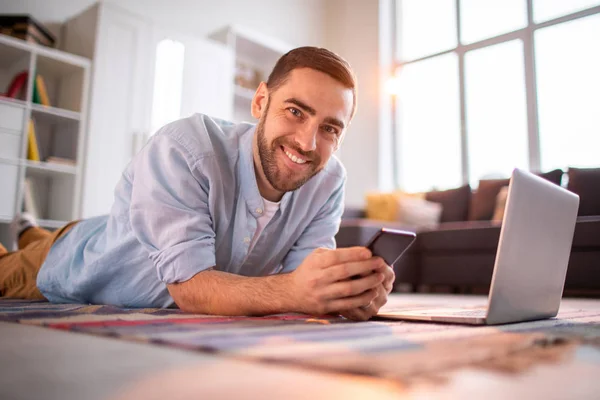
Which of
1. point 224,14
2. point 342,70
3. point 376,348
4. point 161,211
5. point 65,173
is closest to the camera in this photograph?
point 376,348

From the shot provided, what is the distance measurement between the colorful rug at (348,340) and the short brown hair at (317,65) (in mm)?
616

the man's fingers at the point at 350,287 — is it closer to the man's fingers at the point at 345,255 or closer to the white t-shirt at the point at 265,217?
the man's fingers at the point at 345,255

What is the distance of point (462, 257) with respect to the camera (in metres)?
3.63

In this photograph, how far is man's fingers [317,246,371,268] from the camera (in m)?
0.96

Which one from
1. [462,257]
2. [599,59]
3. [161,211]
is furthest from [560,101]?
[161,211]

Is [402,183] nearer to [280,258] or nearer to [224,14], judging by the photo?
[224,14]

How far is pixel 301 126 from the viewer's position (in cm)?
127

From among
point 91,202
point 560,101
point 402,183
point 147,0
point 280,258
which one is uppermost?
point 147,0

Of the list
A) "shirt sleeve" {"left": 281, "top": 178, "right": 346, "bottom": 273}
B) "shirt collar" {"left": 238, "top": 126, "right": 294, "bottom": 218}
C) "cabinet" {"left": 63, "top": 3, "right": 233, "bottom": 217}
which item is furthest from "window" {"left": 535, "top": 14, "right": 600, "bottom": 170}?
"shirt collar" {"left": 238, "top": 126, "right": 294, "bottom": 218}

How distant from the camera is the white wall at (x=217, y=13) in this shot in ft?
12.6

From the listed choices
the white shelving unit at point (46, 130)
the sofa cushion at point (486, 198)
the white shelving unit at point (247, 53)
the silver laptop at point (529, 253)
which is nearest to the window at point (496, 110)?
the sofa cushion at point (486, 198)

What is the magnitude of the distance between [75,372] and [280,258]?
98 cm

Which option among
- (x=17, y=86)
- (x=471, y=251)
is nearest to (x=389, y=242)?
(x=471, y=251)

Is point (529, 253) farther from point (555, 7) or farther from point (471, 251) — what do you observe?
point (555, 7)
